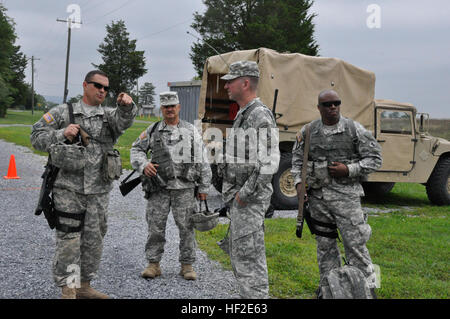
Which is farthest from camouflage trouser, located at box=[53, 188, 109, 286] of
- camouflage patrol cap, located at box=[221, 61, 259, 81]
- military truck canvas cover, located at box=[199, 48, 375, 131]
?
military truck canvas cover, located at box=[199, 48, 375, 131]

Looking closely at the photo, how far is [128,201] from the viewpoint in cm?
838

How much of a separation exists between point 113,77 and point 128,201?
4809 centimetres

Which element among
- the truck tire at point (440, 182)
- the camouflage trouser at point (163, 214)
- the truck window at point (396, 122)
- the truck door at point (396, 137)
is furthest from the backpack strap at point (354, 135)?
the truck tire at point (440, 182)

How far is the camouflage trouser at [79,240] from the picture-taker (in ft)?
11.2

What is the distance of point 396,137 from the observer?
855cm

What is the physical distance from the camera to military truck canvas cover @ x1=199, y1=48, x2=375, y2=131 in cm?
762

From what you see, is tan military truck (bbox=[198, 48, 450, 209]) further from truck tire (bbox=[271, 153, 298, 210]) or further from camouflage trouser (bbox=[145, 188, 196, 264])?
camouflage trouser (bbox=[145, 188, 196, 264])

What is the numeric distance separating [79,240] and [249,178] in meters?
1.52

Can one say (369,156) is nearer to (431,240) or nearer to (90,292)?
(90,292)

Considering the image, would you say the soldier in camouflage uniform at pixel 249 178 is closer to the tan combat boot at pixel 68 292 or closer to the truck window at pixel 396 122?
the tan combat boot at pixel 68 292

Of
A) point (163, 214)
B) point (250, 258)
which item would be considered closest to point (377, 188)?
point (163, 214)

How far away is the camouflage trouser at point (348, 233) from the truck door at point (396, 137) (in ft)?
16.7

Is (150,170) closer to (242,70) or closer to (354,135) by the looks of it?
(242,70)
